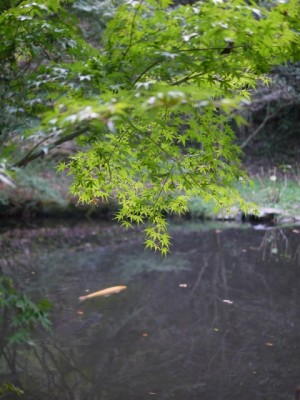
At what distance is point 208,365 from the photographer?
3475mm

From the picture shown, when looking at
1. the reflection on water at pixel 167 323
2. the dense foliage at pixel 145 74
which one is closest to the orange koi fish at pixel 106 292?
the reflection on water at pixel 167 323

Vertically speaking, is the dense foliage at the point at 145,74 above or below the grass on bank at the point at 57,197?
above

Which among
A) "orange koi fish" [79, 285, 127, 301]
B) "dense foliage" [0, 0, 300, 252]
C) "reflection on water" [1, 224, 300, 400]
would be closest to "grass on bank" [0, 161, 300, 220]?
"reflection on water" [1, 224, 300, 400]

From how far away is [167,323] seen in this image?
424 cm

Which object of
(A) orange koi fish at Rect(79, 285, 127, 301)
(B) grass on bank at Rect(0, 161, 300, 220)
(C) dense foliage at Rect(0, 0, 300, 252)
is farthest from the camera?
(B) grass on bank at Rect(0, 161, 300, 220)

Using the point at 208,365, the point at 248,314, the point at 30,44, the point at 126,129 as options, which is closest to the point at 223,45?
the point at 126,129

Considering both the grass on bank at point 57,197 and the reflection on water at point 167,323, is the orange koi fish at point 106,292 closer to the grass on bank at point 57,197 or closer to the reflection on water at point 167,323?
the reflection on water at point 167,323

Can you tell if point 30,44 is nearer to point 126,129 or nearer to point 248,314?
point 126,129

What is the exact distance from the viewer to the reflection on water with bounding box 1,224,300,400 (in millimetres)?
3213

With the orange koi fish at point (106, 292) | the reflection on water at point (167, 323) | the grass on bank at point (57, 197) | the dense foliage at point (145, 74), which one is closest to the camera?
the dense foliage at point (145, 74)

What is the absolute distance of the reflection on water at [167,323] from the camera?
321 centimetres

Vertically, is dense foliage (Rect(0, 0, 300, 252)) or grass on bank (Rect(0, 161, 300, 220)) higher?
dense foliage (Rect(0, 0, 300, 252))

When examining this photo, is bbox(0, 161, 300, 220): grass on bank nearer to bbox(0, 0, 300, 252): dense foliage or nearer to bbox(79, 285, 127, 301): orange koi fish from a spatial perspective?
bbox(79, 285, 127, 301): orange koi fish

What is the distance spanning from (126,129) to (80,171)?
386 mm
